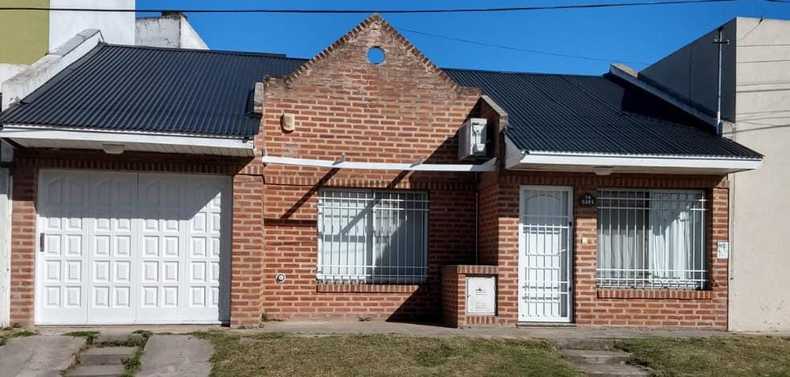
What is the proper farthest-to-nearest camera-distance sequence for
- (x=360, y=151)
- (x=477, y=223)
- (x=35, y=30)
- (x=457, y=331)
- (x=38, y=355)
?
(x=35, y=30), (x=477, y=223), (x=360, y=151), (x=457, y=331), (x=38, y=355)

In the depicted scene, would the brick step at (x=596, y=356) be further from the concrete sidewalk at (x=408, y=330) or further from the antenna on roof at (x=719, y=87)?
the antenna on roof at (x=719, y=87)

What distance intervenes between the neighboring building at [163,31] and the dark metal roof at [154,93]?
6859 mm

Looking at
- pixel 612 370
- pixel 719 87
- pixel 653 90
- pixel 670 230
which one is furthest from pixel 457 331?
pixel 653 90

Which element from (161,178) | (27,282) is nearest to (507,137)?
(161,178)

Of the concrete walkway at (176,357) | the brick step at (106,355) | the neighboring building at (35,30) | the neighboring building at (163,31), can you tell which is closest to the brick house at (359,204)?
the neighboring building at (35,30)

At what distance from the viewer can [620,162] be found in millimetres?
12172

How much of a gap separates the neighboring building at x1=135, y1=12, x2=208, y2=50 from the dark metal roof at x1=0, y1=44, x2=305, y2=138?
22.5ft

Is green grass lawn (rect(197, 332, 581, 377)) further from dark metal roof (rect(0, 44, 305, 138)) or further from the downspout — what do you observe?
dark metal roof (rect(0, 44, 305, 138))

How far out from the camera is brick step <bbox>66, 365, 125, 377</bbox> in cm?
933

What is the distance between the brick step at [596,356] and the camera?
421 inches

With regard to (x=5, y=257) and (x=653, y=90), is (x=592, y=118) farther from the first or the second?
(x=5, y=257)

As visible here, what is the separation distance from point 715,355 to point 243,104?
767 cm

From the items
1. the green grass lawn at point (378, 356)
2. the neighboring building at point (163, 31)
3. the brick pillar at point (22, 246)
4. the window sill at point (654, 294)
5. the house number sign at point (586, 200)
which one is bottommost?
the green grass lawn at point (378, 356)

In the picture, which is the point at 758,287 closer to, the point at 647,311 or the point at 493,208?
the point at 647,311
